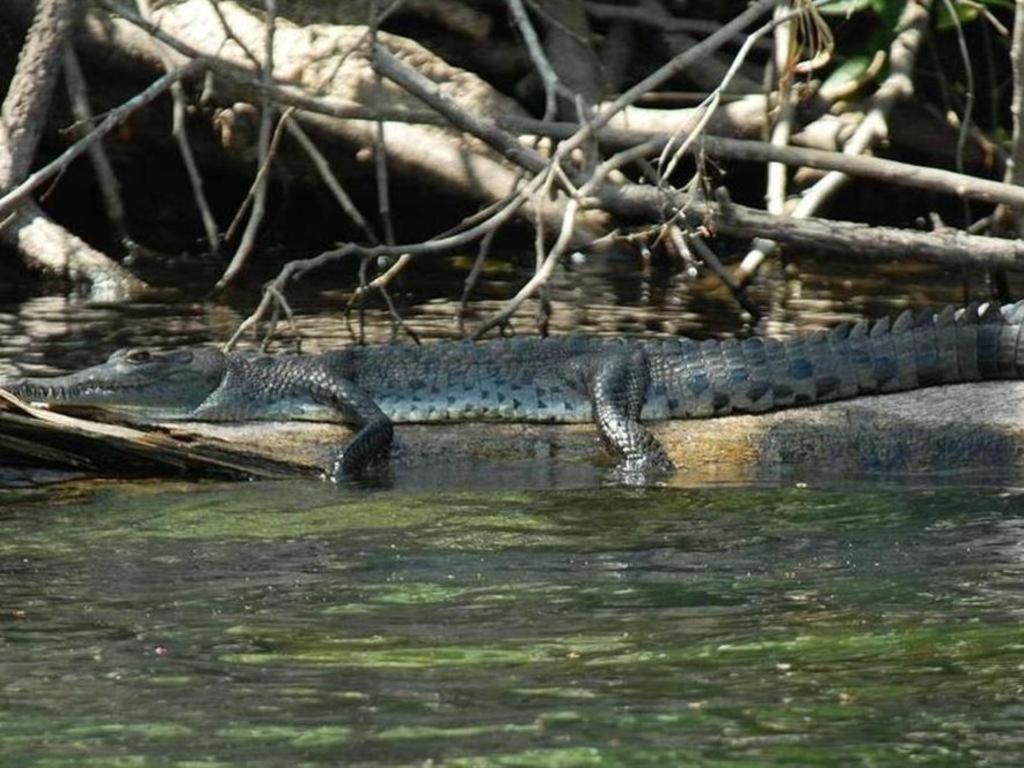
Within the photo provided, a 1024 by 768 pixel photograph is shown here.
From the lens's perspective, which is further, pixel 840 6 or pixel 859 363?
pixel 840 6

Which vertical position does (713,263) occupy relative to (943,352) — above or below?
above

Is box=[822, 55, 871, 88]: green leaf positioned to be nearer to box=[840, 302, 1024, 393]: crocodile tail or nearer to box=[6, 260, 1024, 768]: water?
box=[840, 302, 1024, 393]: crocodile tail

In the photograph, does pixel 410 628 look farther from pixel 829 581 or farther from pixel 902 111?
pixel 902 111

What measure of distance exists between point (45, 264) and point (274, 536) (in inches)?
→ 211

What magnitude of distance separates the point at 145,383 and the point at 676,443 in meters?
1.90

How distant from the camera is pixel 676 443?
7711 millimetres

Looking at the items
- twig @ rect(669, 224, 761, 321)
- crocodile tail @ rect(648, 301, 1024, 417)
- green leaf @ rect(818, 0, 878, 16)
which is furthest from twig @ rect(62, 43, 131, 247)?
crocodile tail @ rect(648, 301, 1024, 417)

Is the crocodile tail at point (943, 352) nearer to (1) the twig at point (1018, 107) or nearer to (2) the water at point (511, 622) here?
(2) the water at point (511, 622)

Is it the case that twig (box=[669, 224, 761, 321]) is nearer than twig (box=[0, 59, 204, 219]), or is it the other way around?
twig (box=[0, 59, 204, 219])

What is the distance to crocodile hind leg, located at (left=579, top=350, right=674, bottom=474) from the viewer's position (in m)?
7.54

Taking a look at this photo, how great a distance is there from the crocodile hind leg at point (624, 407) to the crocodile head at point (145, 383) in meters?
1.35

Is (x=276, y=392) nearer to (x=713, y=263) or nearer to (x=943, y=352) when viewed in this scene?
(x=713, y=263)

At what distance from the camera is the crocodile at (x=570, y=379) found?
777cm

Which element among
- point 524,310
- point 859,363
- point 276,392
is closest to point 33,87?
point 524,310
